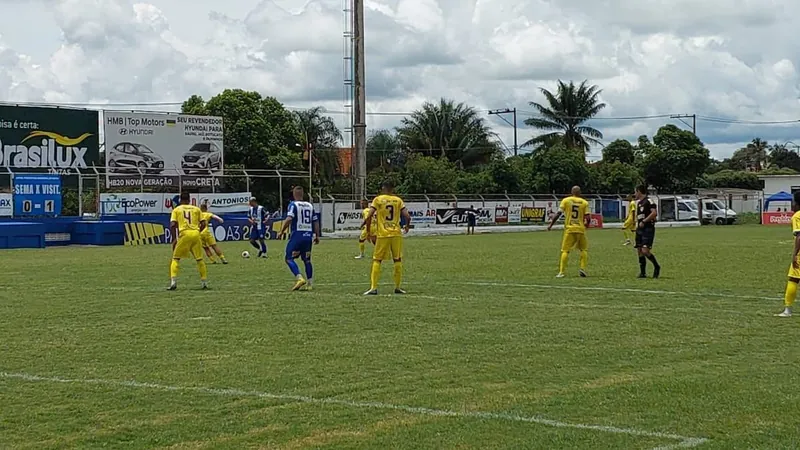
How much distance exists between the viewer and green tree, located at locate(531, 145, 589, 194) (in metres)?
68.9

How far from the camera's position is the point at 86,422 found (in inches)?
285

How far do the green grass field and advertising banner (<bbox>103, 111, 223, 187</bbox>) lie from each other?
2841cm

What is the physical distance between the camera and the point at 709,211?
226ft

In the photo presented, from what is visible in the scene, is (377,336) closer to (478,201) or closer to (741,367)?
(741,367)

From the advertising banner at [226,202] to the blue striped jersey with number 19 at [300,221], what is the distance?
28.4 meters

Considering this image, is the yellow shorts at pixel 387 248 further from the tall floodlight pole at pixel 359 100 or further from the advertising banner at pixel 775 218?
the advertising banner at pixel 775 218

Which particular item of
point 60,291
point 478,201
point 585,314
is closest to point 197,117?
point 478,201

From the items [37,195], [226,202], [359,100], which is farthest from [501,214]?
[37,195]

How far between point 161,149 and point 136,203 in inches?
209

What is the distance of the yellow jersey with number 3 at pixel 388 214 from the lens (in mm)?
16438

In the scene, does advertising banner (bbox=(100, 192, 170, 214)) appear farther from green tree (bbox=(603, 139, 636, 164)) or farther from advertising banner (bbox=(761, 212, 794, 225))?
green tree (bbox=(603, 139, 636, 164))

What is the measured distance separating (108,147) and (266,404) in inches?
1574

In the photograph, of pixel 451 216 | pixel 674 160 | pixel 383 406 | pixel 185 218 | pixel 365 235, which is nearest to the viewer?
pixel 383 406

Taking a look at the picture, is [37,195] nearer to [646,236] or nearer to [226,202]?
[226,202]
